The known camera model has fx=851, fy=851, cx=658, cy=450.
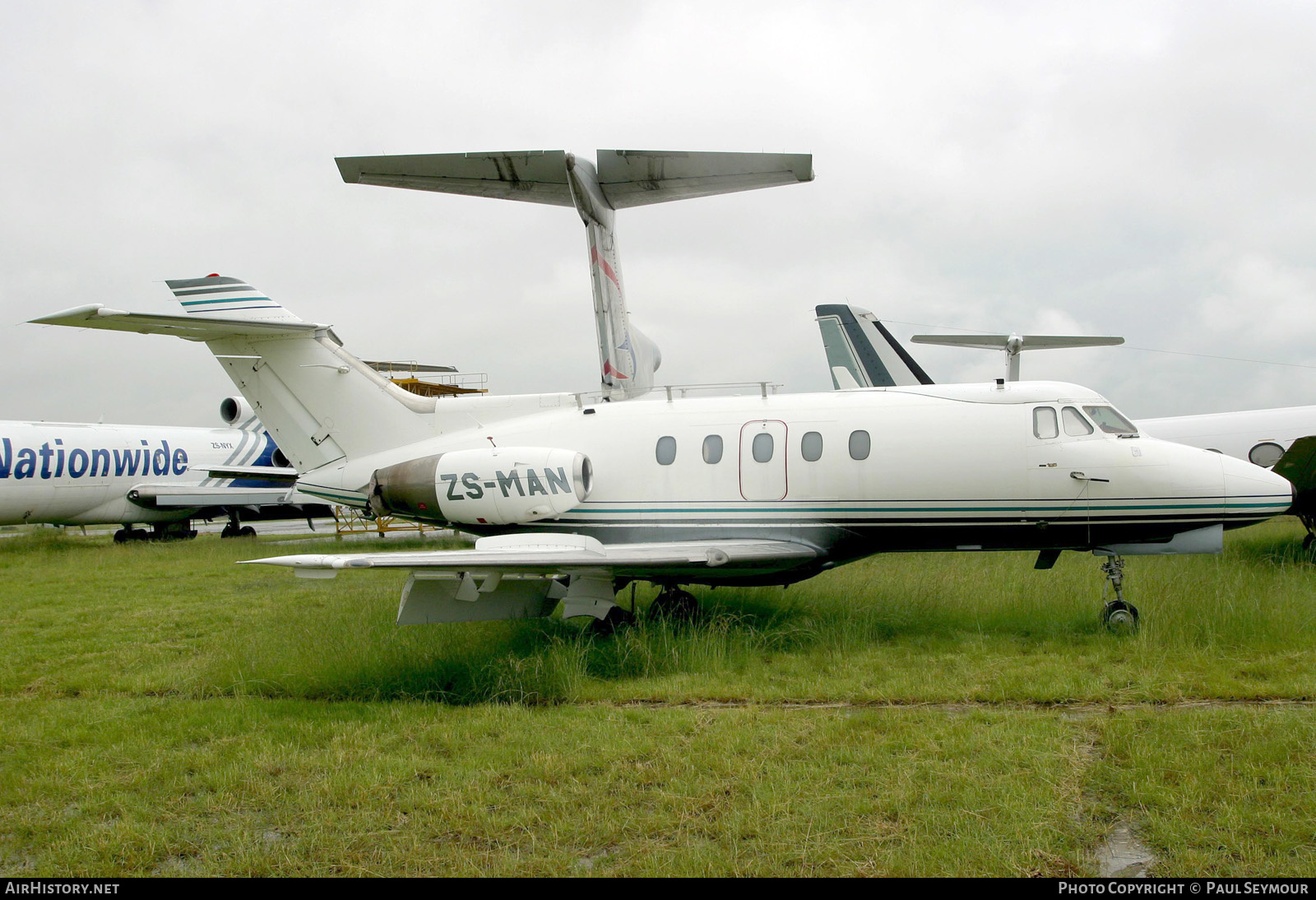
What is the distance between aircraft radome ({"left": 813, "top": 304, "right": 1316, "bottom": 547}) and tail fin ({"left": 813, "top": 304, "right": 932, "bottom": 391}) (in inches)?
0.7

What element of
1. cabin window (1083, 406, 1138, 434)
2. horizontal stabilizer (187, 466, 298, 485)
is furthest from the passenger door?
horizontal stabilizer (187, 466, 298, 485)

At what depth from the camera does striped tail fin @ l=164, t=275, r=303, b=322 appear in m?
10.6

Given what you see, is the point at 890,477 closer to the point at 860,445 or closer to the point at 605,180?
the point at 860,445

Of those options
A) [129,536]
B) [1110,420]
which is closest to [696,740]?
[1110,420]

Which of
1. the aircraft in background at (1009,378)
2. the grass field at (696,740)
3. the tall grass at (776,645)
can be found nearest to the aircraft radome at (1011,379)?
the aircraft in background at (1009,378)

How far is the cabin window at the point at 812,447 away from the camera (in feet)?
30.8

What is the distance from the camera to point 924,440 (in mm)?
9094

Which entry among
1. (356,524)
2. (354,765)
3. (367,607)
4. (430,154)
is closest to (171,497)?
(356,524)

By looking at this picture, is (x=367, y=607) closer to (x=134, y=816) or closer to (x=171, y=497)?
(x=134, y=816)

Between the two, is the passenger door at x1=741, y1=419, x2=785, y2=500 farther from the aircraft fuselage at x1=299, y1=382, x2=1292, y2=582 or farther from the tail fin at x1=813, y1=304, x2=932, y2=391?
the tail fin at x1=813, y1=304, x2=932, y2=391

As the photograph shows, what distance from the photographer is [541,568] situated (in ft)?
25.4

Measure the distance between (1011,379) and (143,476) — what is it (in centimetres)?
2377

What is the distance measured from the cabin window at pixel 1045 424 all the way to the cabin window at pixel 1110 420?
38 centimetres
